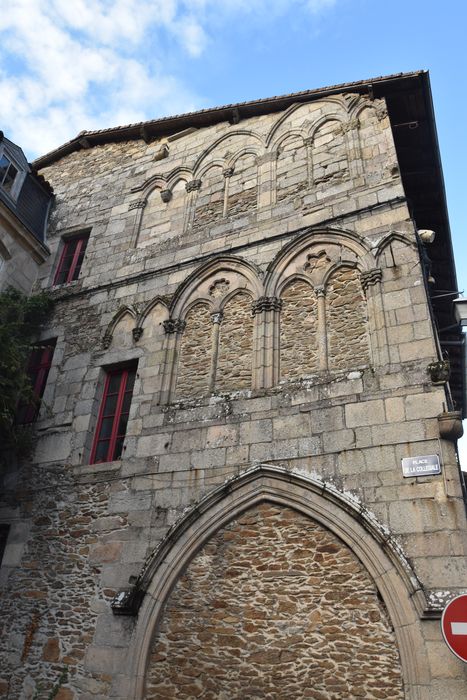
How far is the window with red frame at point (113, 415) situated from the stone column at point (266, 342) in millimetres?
2084

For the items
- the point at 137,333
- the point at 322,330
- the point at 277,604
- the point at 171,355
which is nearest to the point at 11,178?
the point at 137,333

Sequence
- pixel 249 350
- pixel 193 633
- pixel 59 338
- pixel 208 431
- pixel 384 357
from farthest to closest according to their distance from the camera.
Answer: pixel 59 338
pixel 249 350
pixel 208 431
pixel 384 357
pixel 193 633

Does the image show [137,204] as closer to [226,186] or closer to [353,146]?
[226,186]

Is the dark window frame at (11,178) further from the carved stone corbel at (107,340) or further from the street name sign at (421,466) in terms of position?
the street name sign at (421,466)

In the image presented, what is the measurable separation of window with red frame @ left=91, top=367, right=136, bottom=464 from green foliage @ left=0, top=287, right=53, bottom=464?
1.11 metres

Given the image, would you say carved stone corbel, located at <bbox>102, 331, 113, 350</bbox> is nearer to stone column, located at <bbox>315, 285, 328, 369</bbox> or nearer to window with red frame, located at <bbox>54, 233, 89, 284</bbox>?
window with red frame, located at <bbox>54, 233, 89, 284</bbox>

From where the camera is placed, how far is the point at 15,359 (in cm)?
757

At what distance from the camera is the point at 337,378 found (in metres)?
6.28

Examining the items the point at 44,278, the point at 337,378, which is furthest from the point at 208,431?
the point at 44,278

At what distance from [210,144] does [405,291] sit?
5549mm

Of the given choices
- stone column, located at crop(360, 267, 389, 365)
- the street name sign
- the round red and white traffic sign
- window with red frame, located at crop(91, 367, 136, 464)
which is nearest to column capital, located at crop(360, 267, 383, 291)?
stone column, located at crop(360, 267, 389, 365)

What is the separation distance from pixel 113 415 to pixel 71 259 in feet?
13.5

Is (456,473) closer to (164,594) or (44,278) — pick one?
(164,594)

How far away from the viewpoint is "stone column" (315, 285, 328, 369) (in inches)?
258
